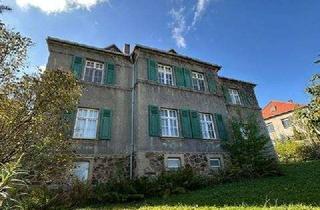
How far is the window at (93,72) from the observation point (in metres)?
14.8

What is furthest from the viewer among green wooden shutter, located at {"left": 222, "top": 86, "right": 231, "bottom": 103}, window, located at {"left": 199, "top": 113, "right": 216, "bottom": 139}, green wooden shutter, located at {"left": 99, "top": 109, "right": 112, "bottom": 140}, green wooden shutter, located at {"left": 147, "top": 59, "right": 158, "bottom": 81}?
green wooden shutter, located at {"left": 222, "top": 86, "right": 231, "bottom": 103}

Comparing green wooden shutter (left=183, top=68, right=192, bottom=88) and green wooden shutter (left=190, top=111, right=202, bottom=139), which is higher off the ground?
green wooden shutter (left=183, top=68, right=192, bottom=88)

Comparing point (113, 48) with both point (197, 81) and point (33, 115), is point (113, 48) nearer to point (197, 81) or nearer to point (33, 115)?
point (197, 81)

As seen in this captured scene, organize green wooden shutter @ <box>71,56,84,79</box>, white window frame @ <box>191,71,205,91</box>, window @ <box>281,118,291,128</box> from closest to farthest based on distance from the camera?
green wooden shutter @ <box>71,56,84,79</box> → white window frame @ <box>191,71,205,91</box> → window @ <box>281,118,291,128</box>

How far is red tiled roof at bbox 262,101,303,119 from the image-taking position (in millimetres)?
37466

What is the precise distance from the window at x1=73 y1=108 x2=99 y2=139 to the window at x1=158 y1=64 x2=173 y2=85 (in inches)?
192

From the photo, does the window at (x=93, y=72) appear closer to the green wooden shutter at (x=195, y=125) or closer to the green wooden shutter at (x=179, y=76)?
the green wooden shutter at (x=179, y=76)

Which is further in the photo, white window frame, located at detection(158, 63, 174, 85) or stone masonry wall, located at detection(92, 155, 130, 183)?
white window frame, located at detection(158, 63, 174, 85)

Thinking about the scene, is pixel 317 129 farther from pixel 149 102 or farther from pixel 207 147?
pixel 149 102

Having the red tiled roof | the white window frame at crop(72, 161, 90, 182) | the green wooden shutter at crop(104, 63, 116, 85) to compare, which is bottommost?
the white window frame at crop(72, 161, 90, 182)

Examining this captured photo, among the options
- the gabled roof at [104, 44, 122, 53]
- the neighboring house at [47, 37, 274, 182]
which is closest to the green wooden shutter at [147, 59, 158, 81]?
the neighboring house at [47, 37, 274, 182]

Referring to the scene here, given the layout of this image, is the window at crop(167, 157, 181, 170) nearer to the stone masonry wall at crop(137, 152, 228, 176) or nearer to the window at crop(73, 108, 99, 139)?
the stone masonry wall at crop(137, 152, 228, 176)

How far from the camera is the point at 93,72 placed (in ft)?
49.5

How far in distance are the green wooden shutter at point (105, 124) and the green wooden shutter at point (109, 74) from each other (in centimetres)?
203
